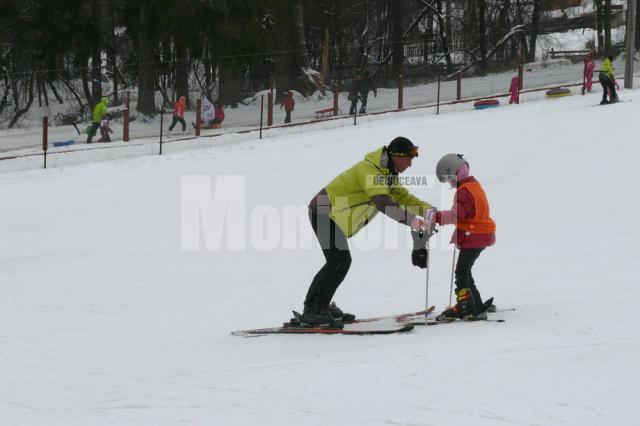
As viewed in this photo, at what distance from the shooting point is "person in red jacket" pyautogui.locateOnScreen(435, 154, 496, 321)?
820 cm

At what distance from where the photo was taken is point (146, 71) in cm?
3291

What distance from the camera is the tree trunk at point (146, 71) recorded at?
1283 inches

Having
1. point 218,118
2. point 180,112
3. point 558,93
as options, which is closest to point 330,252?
point 180,112

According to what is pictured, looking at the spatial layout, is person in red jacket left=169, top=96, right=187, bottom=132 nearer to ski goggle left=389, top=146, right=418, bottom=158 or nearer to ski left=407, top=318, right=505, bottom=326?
ski left=407, top=318, right=505, bottom=326

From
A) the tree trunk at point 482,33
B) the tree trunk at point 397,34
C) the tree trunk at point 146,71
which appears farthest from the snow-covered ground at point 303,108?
the tree trunk at point 482,33

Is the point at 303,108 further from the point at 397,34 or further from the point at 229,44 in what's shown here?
the point at 397,34

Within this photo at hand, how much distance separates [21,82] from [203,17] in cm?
1095

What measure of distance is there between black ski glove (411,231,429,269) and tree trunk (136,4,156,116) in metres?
24.9

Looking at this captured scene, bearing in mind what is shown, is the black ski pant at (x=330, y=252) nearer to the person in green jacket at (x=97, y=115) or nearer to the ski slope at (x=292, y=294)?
the ski slope at (x=292, y=294)

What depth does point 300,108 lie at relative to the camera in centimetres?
3422

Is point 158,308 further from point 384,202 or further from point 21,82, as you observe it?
point 21,82

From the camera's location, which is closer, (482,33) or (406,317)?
(406,317)

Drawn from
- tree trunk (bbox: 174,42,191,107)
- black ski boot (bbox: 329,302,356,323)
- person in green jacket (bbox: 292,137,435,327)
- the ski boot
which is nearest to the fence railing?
tree trunk (bbox: 174,42,191,107)

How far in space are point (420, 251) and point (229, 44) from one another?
84.7 ft
